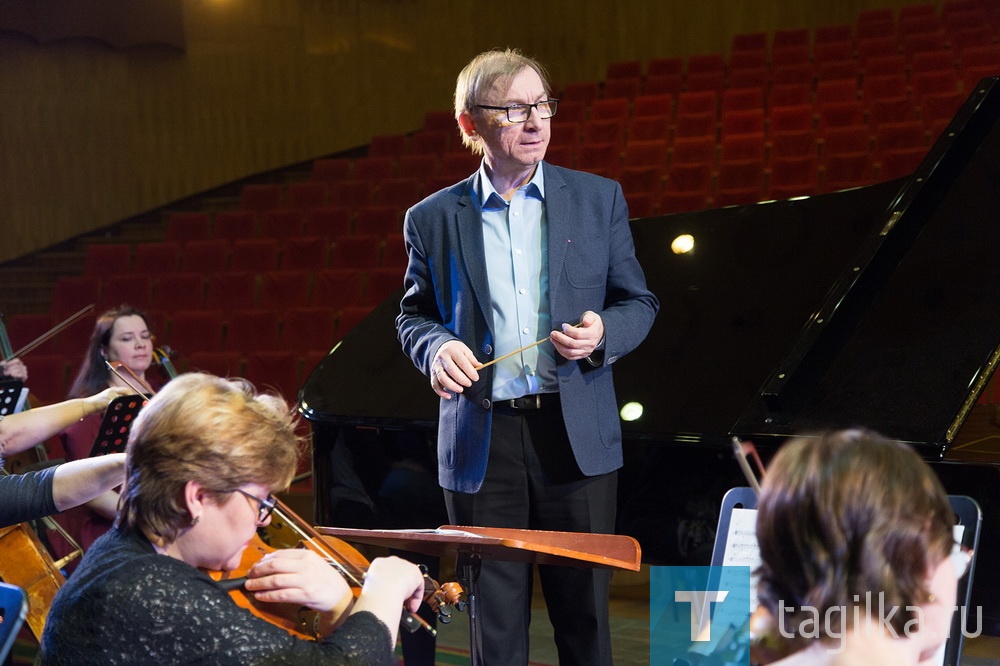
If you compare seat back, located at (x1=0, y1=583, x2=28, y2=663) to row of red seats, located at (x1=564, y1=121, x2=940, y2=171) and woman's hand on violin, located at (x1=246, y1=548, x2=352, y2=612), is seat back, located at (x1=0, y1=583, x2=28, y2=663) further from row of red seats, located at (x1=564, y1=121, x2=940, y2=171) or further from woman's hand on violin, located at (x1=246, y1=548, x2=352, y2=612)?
row of red seats, located at (x1=564, y1=121, x2=940, y2=171)

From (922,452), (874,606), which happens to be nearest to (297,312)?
(922,452)

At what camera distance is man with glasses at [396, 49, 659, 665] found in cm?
196

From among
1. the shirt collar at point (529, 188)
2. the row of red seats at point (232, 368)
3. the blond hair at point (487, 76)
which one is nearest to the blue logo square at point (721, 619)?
the shirt collar at point (529, 188)

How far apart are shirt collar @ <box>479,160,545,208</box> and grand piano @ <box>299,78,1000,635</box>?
0.73m

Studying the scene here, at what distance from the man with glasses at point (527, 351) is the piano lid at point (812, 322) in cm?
55

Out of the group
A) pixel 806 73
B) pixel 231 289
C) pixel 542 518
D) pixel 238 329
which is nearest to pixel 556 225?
pixel 542 518

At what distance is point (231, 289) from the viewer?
6555 millimetres

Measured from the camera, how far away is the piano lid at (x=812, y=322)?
2375 mm

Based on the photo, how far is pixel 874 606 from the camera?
976 mm

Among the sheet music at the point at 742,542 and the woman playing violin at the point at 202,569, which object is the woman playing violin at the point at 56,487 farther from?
the sheet music at the point at 742,542

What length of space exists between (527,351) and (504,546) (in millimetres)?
612

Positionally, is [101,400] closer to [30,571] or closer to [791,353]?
[30,571]

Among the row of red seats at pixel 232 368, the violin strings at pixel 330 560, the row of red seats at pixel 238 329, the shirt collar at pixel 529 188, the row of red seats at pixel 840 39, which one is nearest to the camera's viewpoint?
the violin strings at pixel 330 560

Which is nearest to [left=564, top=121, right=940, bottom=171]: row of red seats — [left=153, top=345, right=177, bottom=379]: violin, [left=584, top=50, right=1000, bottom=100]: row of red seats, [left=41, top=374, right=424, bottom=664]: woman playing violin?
[left=584, top=50, right=1000, bottom=100]: row of red seats
